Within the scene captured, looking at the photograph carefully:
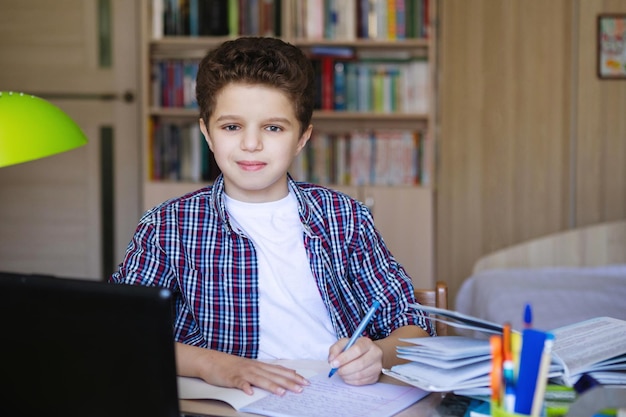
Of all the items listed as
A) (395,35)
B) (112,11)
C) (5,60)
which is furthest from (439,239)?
(5,60)

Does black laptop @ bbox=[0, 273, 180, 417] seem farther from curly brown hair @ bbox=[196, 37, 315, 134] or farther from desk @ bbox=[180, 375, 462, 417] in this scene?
curly brown hair @ bbox=[196, 37, 315, 134]

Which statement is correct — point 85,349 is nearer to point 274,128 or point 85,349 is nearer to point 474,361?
point 474,361

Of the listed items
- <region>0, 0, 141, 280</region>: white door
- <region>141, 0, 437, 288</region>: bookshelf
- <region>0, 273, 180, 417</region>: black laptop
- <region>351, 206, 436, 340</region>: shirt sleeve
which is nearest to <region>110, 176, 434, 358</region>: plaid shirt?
<region>351, 206, 436, 340</region>: shirt sleeve

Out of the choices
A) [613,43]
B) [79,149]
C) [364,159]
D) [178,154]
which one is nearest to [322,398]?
[364,159]

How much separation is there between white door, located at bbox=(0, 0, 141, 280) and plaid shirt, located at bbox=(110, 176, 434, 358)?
2707 mm

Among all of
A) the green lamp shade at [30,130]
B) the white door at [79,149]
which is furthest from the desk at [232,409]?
the white door at [79,149]

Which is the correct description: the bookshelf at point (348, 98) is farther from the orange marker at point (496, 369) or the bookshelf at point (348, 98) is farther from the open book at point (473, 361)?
the orange marker at point (496, 369)

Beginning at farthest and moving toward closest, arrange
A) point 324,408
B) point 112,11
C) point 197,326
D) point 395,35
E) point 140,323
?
point 112,11, point 395,35, point 197,326, point 324,408, point 140,323

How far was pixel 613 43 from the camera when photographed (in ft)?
11.7

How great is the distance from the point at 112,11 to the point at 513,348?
359 cm

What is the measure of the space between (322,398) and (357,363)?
0.08 m

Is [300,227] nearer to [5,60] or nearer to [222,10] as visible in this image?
[222,10]

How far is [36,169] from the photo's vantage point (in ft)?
13.4

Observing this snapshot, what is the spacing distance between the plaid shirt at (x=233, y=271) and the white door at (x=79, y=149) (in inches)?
107
